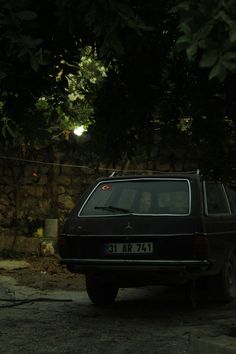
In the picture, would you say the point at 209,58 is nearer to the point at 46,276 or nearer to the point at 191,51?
the point at 191,51

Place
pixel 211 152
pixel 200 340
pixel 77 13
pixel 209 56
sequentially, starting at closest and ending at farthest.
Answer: pixel 209 56 → pixel 77 13 → pixel 200 340 → pixel 211 152

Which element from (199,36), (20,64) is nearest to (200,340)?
(20,64)

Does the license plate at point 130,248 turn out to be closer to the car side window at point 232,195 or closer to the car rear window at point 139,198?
the car rear window at point 139,198

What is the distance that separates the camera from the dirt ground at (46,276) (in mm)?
9156

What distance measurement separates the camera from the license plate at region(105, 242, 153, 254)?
21.1ft

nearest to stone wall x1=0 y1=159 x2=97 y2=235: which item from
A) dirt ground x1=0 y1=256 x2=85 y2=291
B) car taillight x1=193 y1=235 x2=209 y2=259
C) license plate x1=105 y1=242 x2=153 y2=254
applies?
dirt ground x1=0 y1=256 x2=85 y2=291

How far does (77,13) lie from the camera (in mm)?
3361

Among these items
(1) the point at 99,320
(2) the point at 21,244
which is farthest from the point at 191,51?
(2) the point at 21,244

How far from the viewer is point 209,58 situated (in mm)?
2529

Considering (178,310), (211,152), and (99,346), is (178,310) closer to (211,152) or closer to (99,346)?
(99,346)

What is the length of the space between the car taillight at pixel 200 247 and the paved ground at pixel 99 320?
→ 0.68 metres

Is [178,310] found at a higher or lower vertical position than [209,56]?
lower

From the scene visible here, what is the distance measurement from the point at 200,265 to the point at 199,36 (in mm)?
4054

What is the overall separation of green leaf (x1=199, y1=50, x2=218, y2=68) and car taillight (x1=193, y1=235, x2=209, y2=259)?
13.0 ft
